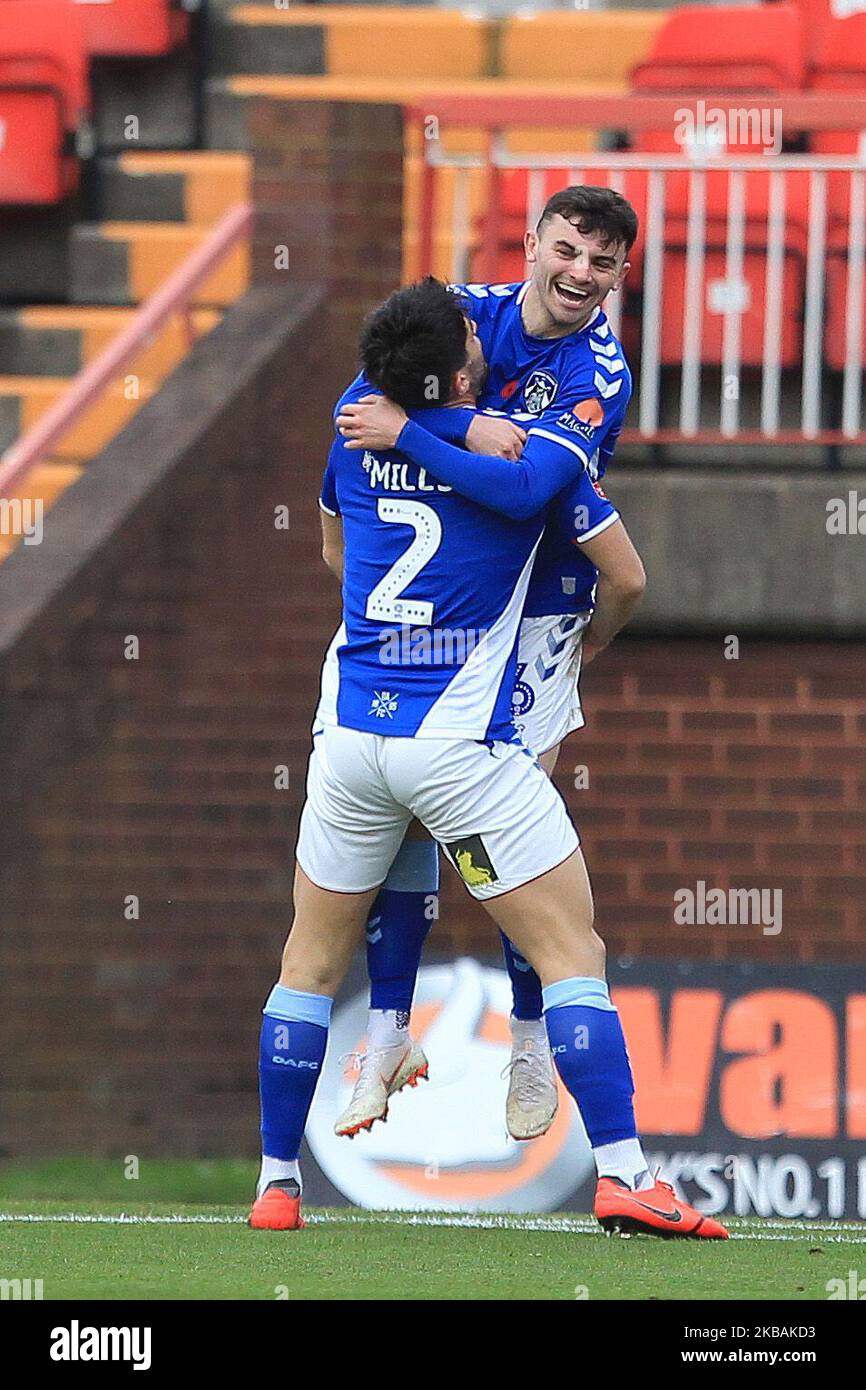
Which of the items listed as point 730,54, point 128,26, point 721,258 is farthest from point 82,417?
point 730,54

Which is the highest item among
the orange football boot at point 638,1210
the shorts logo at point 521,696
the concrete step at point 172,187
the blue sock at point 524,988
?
the concrete step at point 172,187

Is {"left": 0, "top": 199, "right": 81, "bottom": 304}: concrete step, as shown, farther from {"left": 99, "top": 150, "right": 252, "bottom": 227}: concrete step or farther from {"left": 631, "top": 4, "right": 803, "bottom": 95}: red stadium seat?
{"left": 631, "top": 4, "right": 803, "bottom": 95}: red stadium seat

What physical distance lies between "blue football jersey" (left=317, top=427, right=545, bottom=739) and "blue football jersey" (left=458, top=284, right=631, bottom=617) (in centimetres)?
15

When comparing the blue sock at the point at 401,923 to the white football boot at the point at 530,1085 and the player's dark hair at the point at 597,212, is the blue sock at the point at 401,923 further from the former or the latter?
the player's dark hair at the point at 597,212

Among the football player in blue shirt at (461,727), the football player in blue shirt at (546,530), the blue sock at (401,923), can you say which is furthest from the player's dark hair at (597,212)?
the blue sock at (401,923)

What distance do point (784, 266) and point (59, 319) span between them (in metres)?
3.11

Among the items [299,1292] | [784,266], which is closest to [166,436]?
[784,266]

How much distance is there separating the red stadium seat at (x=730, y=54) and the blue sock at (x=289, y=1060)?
17.6 ft

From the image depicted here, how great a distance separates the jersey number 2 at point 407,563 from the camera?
4.79 metres

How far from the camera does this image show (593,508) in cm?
486

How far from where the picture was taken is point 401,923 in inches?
205

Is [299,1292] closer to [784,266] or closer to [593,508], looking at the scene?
[593,508]

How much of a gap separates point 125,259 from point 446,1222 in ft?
16.9

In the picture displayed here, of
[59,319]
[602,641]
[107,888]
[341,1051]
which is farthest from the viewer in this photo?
[59,319]
